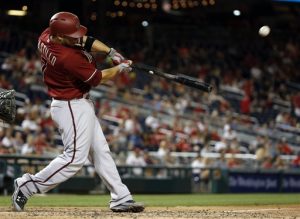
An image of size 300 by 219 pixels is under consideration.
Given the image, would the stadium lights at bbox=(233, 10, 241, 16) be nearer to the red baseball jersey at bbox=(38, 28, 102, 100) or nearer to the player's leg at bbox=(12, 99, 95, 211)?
the red baseball jersey at bbox=(38, 28, 102, 100)

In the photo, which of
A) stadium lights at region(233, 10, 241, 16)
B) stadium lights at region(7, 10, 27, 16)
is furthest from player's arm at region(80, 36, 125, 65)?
stadium lights at region(233, 10, 241, 16)

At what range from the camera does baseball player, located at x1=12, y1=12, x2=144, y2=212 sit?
24.3 feet

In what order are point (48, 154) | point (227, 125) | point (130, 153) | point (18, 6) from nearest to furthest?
point (48, 154) < point (130, 153) < point (227, 125) < point (18, 6)

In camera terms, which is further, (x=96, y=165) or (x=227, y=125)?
(x=227, y=125)

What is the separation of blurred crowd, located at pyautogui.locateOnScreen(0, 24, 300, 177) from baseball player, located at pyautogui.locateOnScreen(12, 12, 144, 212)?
7.97 metres

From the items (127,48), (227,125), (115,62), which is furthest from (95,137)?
(127,48)

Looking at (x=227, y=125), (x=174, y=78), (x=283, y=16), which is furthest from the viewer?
(x=283, y=16)

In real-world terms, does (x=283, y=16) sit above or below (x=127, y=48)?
above

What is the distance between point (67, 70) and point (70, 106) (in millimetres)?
375

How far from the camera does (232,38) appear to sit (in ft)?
98.3

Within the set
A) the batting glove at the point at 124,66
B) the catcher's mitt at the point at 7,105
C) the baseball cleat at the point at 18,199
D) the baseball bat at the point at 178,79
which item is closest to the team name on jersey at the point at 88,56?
the batting glove at the point at 124,66

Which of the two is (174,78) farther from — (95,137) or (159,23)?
(159,23)

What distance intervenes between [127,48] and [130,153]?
934 centimetres

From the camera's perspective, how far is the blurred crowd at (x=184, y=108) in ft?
57.4
